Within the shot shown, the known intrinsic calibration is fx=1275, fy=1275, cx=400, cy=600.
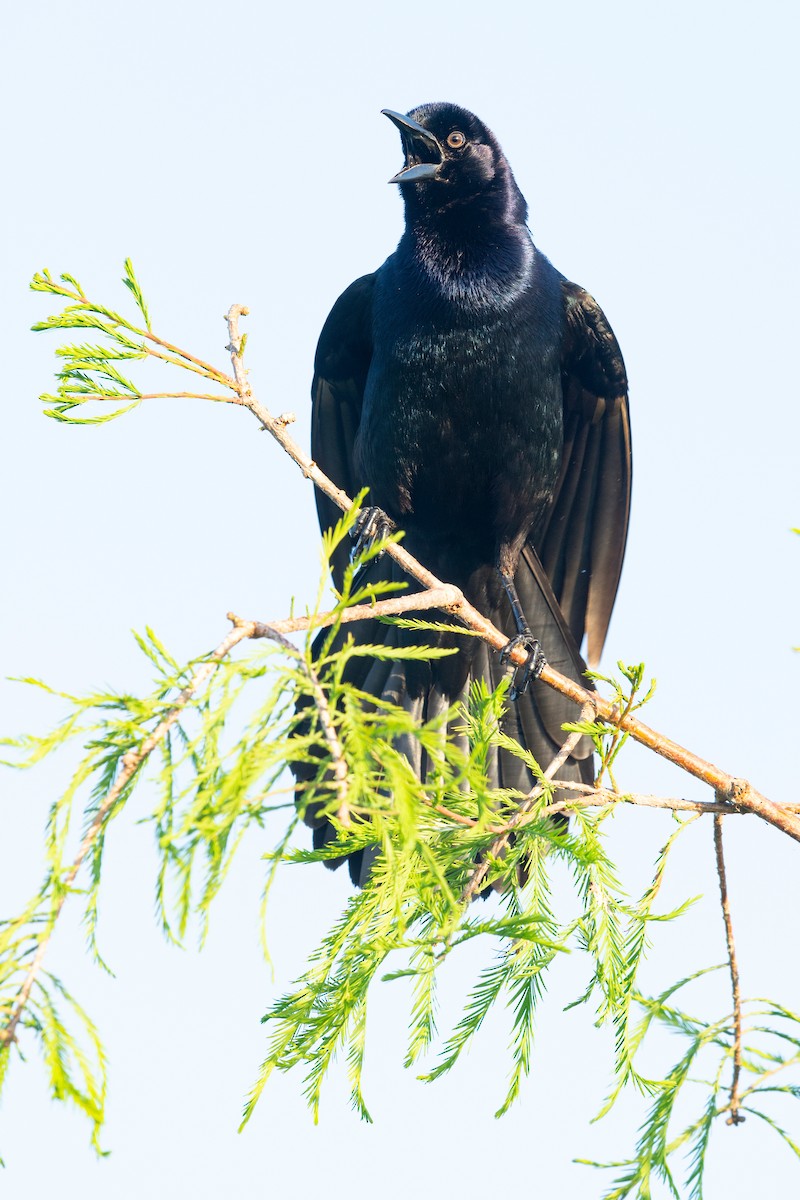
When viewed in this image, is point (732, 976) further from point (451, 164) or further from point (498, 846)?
point (451, 164)

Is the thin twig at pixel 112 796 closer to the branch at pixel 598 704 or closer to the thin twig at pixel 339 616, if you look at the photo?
the thin twig at pixel 339 616

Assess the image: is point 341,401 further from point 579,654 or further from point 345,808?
point 345,808

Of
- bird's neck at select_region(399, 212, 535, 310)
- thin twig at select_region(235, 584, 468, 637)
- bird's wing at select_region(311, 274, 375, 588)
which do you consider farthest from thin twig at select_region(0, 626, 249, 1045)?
bird's wing at select_region(311, 274, 375, 588)

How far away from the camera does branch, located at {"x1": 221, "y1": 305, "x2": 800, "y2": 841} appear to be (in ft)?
9.07

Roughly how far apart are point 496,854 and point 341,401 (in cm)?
337

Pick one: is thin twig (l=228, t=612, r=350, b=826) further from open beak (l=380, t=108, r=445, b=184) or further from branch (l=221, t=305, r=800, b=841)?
open beak (l=380, t=108, r=445, b=184)

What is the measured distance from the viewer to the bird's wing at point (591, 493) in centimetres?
543

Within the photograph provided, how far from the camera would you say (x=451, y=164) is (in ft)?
17.1

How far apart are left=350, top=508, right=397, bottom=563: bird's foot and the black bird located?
2cm

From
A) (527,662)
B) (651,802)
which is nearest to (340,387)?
(527,662)

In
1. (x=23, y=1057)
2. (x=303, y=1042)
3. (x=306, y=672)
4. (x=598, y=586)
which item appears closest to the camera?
(x=23, y=1057)

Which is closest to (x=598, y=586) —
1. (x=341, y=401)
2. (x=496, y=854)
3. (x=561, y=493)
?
(x=561, y=493)

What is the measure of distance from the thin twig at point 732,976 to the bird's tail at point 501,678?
1.93 metres

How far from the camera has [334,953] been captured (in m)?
2.58
